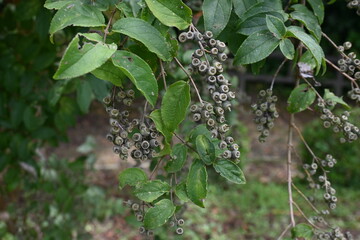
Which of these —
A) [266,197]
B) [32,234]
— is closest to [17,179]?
[32,234]

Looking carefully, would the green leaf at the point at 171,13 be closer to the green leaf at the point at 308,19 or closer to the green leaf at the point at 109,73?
the green leaf at the point at 109,73

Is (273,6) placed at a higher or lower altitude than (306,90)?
higher

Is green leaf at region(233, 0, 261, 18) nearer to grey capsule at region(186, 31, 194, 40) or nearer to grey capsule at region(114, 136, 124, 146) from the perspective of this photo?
grey capsule at region(186, 31, 194, 40)

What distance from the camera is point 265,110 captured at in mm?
1104

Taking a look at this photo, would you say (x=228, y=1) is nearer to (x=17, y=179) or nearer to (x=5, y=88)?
(x=5, y=88)

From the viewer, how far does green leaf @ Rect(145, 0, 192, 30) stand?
85 cm

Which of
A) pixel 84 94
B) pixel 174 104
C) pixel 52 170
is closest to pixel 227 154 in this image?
pixel 174 104

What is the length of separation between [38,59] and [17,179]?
23.9 inches

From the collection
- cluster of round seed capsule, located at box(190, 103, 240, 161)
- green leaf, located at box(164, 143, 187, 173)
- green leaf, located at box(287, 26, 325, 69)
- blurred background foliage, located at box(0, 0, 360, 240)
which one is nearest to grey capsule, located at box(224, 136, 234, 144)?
cluster of round seed capsule, located at box(190, 103, 240, 161)

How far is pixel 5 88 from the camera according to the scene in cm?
192

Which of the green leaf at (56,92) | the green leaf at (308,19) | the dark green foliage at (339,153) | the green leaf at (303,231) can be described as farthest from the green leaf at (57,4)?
the dark green foliage at (339,153)

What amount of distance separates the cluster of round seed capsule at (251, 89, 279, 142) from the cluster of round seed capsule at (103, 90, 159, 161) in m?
0.31

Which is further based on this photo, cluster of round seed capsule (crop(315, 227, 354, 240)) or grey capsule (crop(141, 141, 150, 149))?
cluster of round seed capsule (crop(315, 227, 354, 240))

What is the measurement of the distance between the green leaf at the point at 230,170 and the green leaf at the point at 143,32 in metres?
0.22
